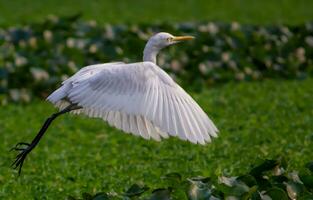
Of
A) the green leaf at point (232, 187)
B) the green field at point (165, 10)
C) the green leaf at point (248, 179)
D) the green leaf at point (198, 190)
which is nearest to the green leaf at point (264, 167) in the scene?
the green leaf at point (248, 179)

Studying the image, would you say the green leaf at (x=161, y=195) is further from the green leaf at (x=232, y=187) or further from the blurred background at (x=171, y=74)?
the blurred background at (x=171, y=74)

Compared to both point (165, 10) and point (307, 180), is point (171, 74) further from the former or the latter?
point (307, 180)

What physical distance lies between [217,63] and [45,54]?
2.13 meters

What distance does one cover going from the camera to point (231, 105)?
908 centimetres

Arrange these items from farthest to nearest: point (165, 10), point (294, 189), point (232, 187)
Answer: point (165, 10) < point (294, 189) < point (232, 187)

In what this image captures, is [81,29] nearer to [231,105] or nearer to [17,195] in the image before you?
[231,105]

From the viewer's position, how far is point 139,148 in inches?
292

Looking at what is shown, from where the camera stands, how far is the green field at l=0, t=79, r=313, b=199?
629cm

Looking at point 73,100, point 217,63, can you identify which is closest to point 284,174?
point 73,100

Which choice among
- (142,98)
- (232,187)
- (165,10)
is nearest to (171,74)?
(165,10)

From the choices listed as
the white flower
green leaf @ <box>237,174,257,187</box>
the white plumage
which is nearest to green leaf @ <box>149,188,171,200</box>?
the white plumage

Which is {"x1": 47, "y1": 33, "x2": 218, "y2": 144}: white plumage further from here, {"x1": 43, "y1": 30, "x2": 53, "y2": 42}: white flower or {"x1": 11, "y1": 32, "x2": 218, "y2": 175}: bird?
{"x1": 43, "y1": 30, "x2": 53, "y2": 42}: white flower

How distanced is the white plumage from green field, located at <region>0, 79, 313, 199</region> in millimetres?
602

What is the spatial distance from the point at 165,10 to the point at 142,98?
10518mm
